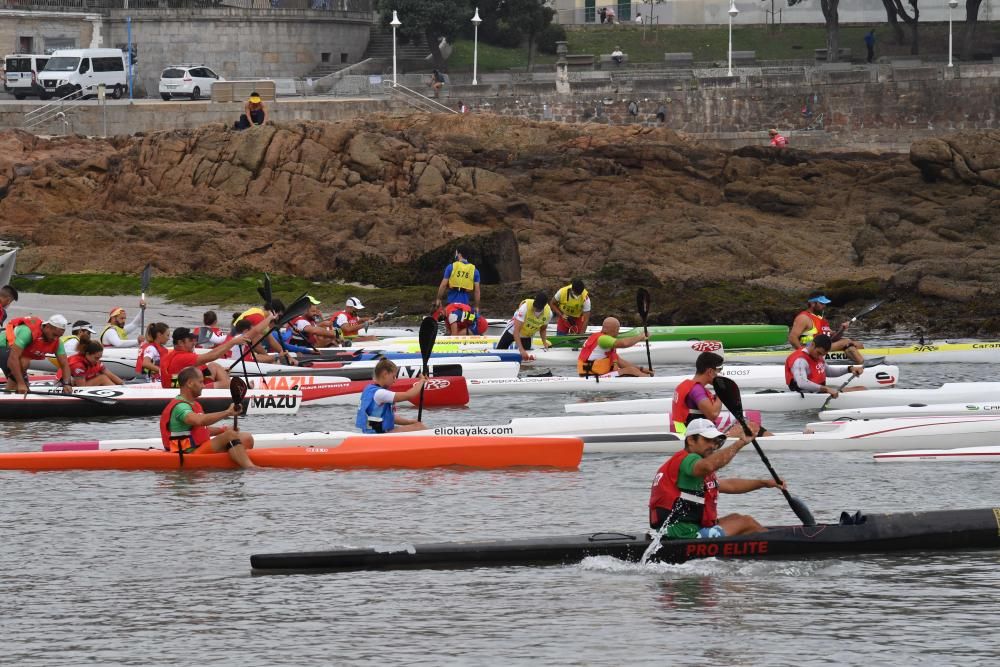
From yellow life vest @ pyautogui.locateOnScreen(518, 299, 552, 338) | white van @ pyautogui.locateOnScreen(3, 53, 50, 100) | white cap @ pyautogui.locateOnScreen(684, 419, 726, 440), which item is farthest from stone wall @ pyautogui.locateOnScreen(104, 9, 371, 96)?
white cap @ pyautogui.locateOnScreen(684, 419, 726, 440)

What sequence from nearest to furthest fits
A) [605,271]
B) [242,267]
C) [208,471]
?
[208,471]
[605,271]
[242,267]

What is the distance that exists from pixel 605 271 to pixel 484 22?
1226 inches

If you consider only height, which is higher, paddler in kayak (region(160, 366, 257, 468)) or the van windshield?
the van windshield

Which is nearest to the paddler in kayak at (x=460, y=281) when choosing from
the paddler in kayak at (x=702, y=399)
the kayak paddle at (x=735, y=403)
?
the paddler in kayak at (x=702, y=399)

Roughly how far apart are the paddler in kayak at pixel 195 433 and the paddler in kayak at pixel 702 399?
168 inches

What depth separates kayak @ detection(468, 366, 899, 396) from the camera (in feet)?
63.8

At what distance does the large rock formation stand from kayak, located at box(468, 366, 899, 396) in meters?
8.85

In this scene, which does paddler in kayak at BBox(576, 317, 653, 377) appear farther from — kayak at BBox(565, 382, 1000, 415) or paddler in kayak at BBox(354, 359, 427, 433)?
paddler in kayak at BBox(354, 359, 427, 433)

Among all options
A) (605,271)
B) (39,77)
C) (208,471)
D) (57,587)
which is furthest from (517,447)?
(39,77)

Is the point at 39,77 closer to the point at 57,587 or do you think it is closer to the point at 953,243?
the point at 953,243

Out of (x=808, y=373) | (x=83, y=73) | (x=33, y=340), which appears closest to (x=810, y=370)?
(x=808, y=373)

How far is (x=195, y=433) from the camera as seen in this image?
1470 centimetres

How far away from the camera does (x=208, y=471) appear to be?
15.0 metres

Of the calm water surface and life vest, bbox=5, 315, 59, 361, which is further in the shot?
life vest, bbox=5, 315, 59, 361
